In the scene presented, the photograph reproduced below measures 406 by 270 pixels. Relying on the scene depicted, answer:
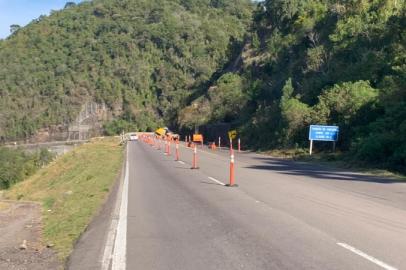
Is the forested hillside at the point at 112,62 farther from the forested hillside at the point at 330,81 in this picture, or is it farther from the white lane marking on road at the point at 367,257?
the white lane marking on road at the point at 367,257

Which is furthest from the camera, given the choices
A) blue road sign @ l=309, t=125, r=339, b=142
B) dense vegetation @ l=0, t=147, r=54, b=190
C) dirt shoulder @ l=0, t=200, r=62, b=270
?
dense vegetation @ l=0, t=147, r=54, b=190

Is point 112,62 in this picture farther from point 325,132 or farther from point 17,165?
point 325,132

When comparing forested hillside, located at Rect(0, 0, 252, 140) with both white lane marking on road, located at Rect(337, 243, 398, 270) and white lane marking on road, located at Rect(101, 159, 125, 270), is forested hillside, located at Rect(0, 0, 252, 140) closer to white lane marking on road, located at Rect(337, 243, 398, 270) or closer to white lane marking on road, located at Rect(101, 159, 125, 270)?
white lane marking on road, located at Rect(101, 159, 125, 270)

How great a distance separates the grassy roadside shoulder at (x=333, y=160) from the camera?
23.9 meters

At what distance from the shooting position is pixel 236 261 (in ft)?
26.8

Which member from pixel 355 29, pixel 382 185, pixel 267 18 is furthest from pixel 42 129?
pixel 382 185

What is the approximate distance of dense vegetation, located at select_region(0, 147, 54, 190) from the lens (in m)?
80.2

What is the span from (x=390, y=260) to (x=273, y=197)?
7515 millimetres

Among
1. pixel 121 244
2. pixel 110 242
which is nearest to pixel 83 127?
pixel 110 242

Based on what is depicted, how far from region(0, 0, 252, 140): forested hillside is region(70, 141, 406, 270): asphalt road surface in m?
126

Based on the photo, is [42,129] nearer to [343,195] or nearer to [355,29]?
[355,29]

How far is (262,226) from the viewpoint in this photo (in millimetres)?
10945

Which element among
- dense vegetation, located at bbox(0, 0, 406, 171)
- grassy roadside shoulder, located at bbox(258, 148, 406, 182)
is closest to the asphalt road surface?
grassy roadside shoulder, located at bbox(258, 148, 406, 182)

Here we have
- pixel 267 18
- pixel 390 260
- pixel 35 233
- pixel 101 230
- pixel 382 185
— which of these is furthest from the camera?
pixel 267 18
